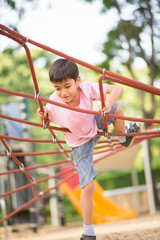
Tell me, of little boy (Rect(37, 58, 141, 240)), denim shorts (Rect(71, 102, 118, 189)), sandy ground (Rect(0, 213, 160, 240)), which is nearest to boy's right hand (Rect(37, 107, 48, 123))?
little boy (Rect(37, 58, 141, 240))

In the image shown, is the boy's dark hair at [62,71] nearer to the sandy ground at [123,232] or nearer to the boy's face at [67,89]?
the boy's face at [67,89]

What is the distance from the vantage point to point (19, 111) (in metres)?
5.96

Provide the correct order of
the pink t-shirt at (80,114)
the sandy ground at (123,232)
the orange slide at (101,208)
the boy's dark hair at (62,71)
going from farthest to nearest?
the orange slide at (101,208) < the sandy ground at (123,232) < the pink t-shirt at (80,114) < the boy's dark hair at (62,71)

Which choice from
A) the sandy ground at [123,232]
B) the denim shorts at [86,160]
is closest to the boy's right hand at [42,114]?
the denim shorts at [86,160]

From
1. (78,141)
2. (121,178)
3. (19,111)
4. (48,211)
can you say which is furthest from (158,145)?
(78,141)

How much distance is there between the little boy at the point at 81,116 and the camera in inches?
86.7

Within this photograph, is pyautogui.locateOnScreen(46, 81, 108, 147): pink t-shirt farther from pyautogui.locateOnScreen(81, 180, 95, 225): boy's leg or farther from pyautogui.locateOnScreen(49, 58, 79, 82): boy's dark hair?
pyautogui.locateOnScreen(81, 180, 95, 225): boy's leg

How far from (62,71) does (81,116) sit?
358 millimetres

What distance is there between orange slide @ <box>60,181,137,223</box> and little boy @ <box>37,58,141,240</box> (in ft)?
14.6

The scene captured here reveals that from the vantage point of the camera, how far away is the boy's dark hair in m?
2.15

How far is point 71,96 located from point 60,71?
0.18 m

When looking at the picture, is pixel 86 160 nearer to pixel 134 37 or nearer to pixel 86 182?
pixel 86 182

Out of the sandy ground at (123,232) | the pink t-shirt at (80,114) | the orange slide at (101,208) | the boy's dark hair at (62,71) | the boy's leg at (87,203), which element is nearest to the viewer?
the boy's dark hair at (62,71)

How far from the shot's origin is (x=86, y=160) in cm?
241
